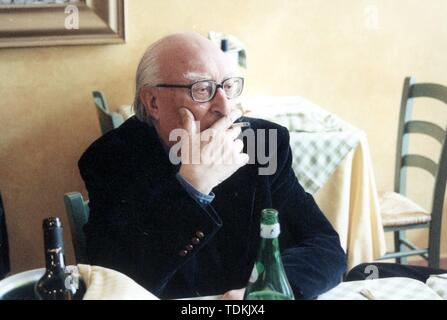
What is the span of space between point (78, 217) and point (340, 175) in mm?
914

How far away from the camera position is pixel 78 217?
1.01 metres

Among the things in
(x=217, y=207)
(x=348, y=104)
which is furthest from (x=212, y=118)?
(x=348, y=104)

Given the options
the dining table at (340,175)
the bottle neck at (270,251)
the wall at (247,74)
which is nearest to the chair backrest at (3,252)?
the wall at (247,74)

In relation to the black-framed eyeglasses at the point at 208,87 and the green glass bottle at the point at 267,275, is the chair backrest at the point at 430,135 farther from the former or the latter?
the green glass bottle at the point at 267,275

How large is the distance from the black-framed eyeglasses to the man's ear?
4 cm

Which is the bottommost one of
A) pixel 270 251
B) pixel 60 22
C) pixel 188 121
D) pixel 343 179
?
pixel 343 179

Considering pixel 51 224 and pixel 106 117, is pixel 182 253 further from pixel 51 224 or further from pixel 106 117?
pixel 106 117

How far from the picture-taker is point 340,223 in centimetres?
171

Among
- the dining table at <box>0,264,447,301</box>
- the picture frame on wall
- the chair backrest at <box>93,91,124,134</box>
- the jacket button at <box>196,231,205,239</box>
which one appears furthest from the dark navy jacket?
the picture frame on wall

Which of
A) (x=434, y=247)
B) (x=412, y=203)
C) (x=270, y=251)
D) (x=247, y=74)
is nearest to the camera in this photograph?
(x=270, y=251)

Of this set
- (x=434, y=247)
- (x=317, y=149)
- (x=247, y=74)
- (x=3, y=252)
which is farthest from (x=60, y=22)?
(x=434, y=247)

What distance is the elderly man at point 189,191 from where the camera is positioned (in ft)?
3.08

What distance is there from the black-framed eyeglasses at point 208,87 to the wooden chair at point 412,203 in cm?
102

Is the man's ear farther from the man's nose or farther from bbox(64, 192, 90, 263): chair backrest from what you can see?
bbox(64, 192, 90, 263): chair backrest
